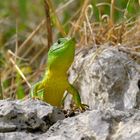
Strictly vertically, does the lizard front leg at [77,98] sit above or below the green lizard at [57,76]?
below

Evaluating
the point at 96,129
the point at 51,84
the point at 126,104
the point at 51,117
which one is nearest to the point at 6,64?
the point at 51,84

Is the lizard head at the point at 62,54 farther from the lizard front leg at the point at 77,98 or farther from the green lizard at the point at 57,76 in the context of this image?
the lizard front leg at the point at 77,98

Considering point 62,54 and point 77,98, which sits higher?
point 62,54

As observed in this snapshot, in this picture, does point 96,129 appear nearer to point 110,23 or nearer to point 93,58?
point 93,58

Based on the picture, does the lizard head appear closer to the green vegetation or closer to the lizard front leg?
the lizard front leg

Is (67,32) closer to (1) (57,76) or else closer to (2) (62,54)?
(1) (57,76)

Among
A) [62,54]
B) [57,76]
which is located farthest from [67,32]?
[62,54]

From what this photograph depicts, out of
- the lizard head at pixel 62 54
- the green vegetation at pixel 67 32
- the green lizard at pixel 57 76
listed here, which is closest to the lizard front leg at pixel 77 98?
the green lizard at pixel 57 76
